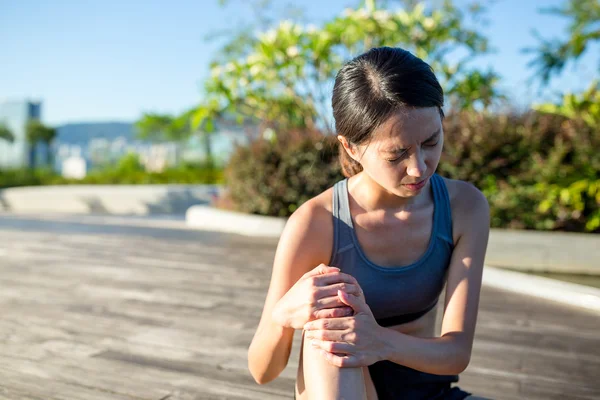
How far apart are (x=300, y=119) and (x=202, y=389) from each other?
10734 millimetres

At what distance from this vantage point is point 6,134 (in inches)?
1275

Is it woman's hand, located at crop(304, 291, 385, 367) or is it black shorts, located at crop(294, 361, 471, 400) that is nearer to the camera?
woman's hand, located at crop(304, 291, 385, 367)

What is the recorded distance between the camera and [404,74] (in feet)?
5.27

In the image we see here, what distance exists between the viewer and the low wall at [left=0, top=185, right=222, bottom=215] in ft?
58.2

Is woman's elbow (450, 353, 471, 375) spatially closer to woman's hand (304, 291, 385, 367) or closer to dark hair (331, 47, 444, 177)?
woman's hand (304, 291, 385, 367)

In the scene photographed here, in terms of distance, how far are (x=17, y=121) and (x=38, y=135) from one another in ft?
6.70

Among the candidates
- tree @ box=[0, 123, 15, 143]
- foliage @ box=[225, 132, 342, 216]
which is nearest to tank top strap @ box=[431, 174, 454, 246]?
foliage @ box=[225, 132, 342, 216]

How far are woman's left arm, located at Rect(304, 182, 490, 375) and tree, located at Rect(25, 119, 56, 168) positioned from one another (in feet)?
103

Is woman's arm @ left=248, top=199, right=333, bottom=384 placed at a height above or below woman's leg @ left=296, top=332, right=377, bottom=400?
above

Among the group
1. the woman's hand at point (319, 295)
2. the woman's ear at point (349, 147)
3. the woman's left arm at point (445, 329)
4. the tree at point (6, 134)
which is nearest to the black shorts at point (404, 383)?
the woman's left arm at point (445, 329)

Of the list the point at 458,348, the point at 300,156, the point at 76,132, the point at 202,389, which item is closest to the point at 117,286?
the point at 202,389

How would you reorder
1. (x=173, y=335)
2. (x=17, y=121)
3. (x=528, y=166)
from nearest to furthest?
1. (x=173, y=335)
2. (x=528, y=166)
3. (x=17, y=121)

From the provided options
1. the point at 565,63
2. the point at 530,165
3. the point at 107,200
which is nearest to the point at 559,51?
the point at 565,63

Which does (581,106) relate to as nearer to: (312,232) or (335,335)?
(312,232)
